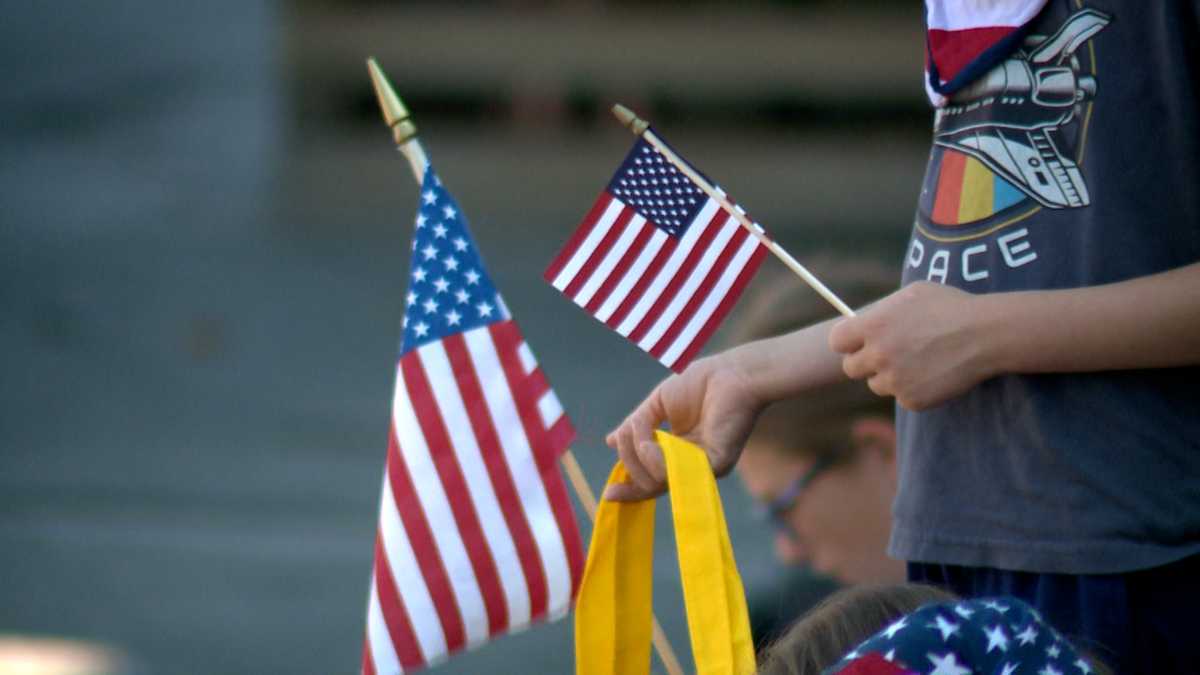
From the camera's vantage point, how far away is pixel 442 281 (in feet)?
7.55

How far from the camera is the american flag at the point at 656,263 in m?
2.23

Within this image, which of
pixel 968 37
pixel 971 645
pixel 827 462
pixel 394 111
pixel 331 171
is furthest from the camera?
pixel 331 171

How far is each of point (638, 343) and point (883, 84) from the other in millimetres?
18950

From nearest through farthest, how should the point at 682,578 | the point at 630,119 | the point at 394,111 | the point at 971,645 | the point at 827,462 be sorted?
1. the point at 971,645
2. the point at 682,578
3. the point at 630,119
4. the point at 394,111
5. the point at 827,462

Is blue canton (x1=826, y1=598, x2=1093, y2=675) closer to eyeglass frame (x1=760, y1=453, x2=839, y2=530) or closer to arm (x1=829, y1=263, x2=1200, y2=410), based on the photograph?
arm (x1=829, y1=263, x2=1200, y2=410)

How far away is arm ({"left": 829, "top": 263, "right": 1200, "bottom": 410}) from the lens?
1.81m

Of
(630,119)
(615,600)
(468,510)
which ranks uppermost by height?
(630,119)

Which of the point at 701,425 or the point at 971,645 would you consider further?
the point at 701,425

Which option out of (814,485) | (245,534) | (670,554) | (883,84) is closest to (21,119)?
(883,84)

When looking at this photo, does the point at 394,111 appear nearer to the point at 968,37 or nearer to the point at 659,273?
the point at 659,273

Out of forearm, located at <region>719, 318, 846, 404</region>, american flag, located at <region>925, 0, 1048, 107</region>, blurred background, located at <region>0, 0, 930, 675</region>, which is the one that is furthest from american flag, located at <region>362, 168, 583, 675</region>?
blurred background, located at <region>0, 0, 930, 675</region>

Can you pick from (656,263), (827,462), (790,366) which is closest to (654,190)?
(656,263)

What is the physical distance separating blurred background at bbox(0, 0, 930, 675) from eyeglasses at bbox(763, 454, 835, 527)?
670 centimetres

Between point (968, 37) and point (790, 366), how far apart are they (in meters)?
0.45
